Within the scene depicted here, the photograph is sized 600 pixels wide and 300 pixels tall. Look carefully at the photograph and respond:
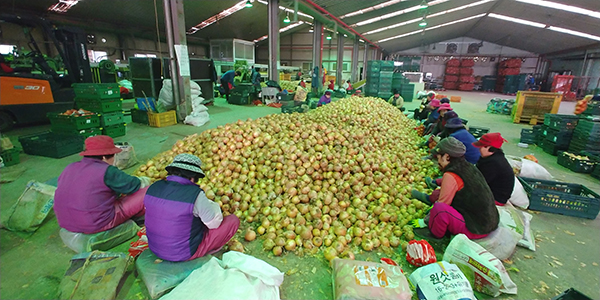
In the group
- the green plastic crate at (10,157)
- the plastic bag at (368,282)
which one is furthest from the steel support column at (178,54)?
the plastic bag at (368,282)

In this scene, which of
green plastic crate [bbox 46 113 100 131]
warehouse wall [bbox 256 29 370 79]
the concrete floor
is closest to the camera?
the concrete floor

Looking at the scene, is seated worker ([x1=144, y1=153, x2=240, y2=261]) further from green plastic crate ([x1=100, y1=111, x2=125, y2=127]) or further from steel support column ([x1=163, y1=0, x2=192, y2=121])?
steel support column ([x1=163, y1=0, x2=192, y2=121])

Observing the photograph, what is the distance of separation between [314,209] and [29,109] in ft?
29.7

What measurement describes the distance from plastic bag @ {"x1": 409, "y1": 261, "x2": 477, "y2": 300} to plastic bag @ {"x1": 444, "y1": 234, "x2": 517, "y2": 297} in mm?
263

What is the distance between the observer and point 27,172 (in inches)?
187

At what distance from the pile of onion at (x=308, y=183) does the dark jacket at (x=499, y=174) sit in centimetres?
94

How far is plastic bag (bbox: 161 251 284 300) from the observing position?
201 centimetres

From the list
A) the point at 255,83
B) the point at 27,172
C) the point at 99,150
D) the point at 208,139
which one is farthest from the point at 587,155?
the point at 255,83

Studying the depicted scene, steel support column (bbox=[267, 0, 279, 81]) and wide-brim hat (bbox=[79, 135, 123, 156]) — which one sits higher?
steel support column (bbox=[267, 0, 279, 81])

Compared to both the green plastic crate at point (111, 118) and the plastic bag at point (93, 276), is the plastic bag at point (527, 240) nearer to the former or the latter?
the plastic bag at point (93, 276)

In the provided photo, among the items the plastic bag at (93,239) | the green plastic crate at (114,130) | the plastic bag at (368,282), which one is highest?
the green plastic crate at (114,130)

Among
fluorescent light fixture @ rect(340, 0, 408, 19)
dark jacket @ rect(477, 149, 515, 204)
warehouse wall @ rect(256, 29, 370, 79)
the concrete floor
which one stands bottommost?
the concrete floor

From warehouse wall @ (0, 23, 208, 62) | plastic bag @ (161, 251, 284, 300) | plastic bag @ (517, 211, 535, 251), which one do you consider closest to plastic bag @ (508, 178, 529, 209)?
plastic bag @ (517, 211, 535, 251)

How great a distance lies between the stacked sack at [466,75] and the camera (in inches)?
1235
